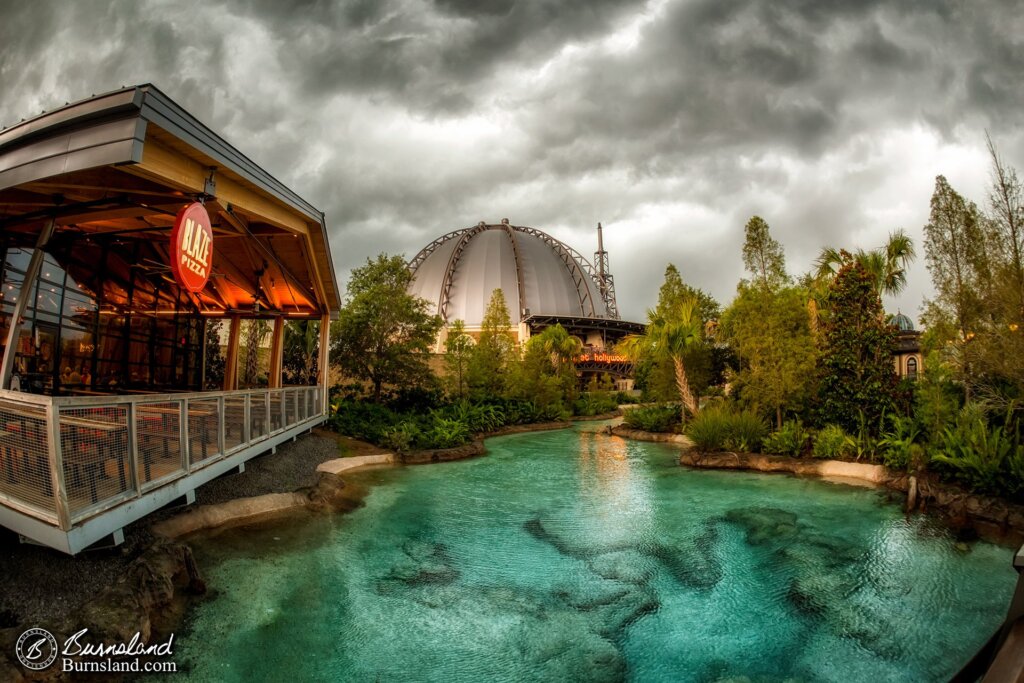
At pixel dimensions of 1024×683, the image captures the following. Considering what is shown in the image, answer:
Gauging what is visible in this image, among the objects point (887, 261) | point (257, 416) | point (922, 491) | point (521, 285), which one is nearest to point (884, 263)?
point (887, 261)

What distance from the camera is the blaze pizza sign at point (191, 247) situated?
6.60m

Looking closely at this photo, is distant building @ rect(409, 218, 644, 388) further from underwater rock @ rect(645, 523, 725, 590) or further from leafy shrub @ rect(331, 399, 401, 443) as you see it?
underwater rock @ rect(645, 523, 725, 590)

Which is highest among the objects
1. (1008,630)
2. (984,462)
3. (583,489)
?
(1008,630)

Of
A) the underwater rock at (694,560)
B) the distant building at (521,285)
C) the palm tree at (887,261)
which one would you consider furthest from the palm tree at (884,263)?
the distant building at (521,285)

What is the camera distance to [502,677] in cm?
507

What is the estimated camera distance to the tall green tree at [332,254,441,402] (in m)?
23.5

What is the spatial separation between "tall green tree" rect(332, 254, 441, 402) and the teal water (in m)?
12.3

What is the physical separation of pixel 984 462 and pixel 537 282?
140ft

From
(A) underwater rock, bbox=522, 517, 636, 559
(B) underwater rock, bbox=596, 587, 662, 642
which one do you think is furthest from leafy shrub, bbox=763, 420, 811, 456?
(B) underwater rock, bbox=596, 587, 662, 642

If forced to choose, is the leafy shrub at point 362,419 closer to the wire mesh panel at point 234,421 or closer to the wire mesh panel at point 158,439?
the wire mesh panel at point 234,421

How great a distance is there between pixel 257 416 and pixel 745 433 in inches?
558

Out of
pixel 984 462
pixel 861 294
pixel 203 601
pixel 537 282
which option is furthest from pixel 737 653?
pixel 537 282

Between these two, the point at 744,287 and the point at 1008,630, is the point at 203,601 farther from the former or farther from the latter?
the point at 744,287

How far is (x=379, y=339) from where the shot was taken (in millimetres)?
23625
